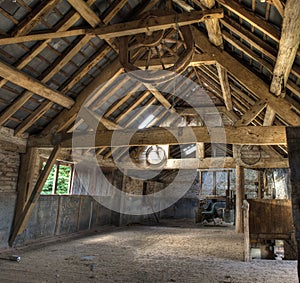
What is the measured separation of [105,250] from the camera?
18.4ft

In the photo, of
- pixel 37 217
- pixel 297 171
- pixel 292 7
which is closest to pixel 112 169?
pixel 37 217

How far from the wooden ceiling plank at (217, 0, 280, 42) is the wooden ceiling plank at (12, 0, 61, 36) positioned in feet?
8.68

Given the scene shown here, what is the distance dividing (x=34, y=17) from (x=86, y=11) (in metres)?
0.87

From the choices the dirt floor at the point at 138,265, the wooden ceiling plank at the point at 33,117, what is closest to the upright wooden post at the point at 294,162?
the dirt floor at the point at 138,265

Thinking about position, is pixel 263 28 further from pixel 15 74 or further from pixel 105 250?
pixel 105 250

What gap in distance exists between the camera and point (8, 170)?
5.70 m

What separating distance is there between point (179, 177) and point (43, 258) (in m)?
12.1

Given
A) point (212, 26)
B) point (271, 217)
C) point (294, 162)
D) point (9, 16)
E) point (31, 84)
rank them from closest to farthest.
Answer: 1. point (294, 162)
2. point (9, 16)
3. point (212, 26)
4. point (31, 84)
5. point (271, 217)

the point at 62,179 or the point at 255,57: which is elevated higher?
the point at 255,57

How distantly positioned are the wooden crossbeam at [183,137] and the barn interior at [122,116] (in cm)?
2

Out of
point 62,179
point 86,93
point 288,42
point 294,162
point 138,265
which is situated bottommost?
point 138,265

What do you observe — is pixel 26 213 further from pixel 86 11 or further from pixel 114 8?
pixel 114 8

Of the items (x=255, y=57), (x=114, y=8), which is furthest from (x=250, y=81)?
(x=114, y=8)

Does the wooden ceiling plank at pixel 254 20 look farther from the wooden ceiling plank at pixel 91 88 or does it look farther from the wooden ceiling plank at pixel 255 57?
the wooden ceiling plank at pixel 91 88
